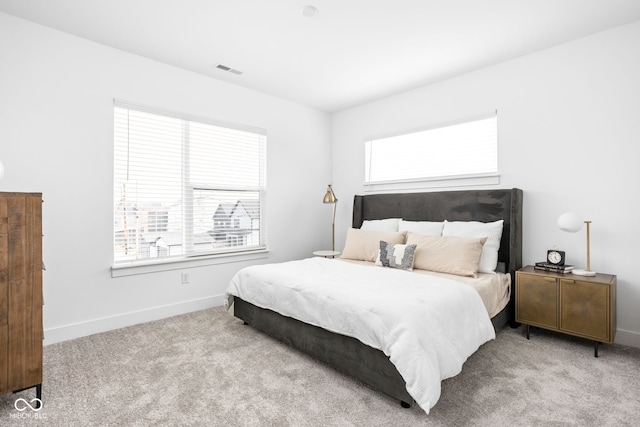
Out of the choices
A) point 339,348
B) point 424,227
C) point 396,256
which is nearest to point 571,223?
point 424,227

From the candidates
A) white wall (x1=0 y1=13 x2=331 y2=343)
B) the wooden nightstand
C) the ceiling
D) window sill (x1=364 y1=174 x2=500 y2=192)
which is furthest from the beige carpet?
the ceiling

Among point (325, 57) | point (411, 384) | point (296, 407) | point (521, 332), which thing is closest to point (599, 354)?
point (521, 332)

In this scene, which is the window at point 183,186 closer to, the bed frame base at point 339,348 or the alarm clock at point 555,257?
the bed frame base at point 339,348

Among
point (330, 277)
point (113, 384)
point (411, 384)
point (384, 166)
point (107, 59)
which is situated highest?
point (107, 59)

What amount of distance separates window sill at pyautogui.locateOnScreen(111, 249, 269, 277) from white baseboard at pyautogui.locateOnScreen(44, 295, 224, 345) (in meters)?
0.39

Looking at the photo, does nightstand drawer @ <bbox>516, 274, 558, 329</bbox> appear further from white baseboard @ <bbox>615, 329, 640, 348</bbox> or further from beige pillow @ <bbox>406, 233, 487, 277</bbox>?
white baseboard @ <bbox>615, 329, 640, 348</bbox>

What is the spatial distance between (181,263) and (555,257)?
144 inches

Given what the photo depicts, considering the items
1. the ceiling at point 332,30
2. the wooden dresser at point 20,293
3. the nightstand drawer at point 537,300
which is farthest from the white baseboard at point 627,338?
the wooden dresser at point 20,293

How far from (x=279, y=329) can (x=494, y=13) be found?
301 cm

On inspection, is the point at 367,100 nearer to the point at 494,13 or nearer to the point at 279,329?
the point at 494,13

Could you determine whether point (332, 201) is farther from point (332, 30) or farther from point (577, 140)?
point (577, 140)

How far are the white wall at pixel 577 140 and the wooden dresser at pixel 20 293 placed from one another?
154 inches

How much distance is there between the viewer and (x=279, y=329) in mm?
2744

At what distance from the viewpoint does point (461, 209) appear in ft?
11.8
